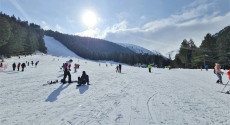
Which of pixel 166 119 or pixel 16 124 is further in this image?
pixel 166 119

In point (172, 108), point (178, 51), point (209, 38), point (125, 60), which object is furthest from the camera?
point (125, 60)

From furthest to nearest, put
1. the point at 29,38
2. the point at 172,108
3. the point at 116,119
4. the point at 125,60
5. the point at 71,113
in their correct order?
the point at 125,60 < the point at 29,38 < the point at 172,108 < the point at 71,113 < the point at 116,119

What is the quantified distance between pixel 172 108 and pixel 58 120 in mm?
4512

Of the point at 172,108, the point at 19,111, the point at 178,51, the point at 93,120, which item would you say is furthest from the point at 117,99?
the point at 178,51

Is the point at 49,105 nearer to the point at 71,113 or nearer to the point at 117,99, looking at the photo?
the point at 71,113

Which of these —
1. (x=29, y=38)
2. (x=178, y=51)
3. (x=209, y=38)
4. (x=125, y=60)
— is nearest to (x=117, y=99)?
(x=209, y=38)

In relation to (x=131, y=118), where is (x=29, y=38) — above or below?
above

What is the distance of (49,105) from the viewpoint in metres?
9.04

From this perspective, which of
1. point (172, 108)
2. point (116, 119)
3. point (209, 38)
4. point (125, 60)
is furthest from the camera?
point (125, 60)

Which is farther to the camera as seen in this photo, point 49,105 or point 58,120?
point 49,105

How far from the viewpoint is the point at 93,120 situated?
696cm

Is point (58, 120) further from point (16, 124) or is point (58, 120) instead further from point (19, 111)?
point (19, 111)

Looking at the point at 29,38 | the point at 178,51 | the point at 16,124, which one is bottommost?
the point at 16,124

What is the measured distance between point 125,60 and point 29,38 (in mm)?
74738
